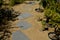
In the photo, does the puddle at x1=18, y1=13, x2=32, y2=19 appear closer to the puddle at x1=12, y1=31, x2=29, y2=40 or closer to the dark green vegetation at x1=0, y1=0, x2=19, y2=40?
the dark green vegetation at x1=0, y1=0, x2=19, y2=40

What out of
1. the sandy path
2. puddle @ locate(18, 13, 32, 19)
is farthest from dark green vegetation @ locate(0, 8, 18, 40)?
the sandy path

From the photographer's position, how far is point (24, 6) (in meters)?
20.8

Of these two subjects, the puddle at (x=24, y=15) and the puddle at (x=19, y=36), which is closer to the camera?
the puddle at (x=19, y=36)

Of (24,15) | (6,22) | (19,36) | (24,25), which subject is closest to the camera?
(19,36)

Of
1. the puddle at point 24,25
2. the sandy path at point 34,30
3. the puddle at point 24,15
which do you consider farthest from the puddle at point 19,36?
the puddle at point 24,15

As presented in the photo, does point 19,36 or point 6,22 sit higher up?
point 6,22

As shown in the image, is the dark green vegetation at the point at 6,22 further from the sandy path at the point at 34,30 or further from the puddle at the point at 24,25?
the sandy path at the point at 34,30

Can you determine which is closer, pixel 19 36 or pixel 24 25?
pixel 19 36

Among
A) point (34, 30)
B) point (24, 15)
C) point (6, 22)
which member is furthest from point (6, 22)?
point (34, 30)

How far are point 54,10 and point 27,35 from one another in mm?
2908

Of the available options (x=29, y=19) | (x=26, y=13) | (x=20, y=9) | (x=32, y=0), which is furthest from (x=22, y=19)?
(x=32, y=0)

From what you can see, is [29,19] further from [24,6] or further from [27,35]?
[24,6]

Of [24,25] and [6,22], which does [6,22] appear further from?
[24,25]

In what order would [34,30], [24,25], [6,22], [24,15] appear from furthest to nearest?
1. [24,15]
2. [6,22]
3. [24,25]
4. [34,30]
